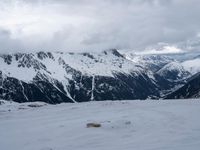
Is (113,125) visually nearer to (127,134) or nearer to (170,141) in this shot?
(127,134)

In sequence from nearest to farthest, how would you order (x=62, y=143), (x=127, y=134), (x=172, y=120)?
(x=62, y=143)
(x=127, y=134)
(x=172, y=120)

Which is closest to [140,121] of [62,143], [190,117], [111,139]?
[190,117]

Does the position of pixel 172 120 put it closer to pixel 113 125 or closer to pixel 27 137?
pixel 113 125

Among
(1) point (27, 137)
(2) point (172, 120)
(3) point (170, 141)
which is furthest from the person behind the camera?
(2) point (172, 120)

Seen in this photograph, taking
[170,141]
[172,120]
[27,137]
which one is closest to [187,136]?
[170,141]

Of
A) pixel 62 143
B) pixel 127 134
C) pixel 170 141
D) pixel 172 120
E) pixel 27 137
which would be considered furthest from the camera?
pixel 172 120

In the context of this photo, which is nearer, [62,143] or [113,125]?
[62,143]

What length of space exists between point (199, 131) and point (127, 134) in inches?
212

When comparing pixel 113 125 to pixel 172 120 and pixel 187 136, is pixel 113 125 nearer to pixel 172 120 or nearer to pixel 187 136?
pixel 172 120

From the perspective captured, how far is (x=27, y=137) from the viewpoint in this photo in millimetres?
30875

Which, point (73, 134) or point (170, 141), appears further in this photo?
Answer: point (73, 134)

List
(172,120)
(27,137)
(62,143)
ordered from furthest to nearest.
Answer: (172,120) → (27,137) → (62,143)

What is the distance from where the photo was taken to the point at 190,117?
35.3 meters

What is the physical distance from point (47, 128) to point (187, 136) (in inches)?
562
